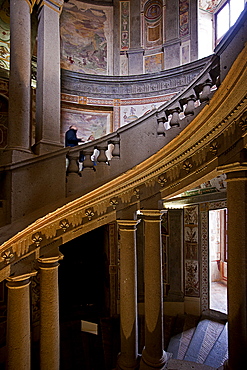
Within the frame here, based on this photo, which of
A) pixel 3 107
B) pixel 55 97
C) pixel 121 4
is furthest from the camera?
pixel 121 4

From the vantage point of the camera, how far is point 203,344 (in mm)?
5910

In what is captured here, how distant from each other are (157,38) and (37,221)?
7999mm

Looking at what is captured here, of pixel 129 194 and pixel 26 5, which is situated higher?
pixel 26 5

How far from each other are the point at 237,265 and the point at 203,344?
4240mm

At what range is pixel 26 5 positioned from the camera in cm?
386

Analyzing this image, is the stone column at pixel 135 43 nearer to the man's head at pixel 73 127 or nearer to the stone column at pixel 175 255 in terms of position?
the man's head at pixel 73 127

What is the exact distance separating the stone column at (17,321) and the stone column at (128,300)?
151 centimetres

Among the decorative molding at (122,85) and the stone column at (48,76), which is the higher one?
the decorative molding at (122,85)

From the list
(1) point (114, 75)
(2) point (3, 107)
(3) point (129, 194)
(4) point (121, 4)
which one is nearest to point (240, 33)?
(3) point (129, 194)

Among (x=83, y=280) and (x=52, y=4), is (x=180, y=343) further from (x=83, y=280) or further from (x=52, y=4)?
(x=52, y=4)

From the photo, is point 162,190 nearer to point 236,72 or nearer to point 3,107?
point 236,72

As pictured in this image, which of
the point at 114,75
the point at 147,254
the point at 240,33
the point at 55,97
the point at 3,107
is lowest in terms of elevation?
the point at 147,254

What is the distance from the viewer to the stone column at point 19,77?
3742mm

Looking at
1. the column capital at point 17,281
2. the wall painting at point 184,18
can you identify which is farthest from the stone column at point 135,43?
the column capital at point 17,281
